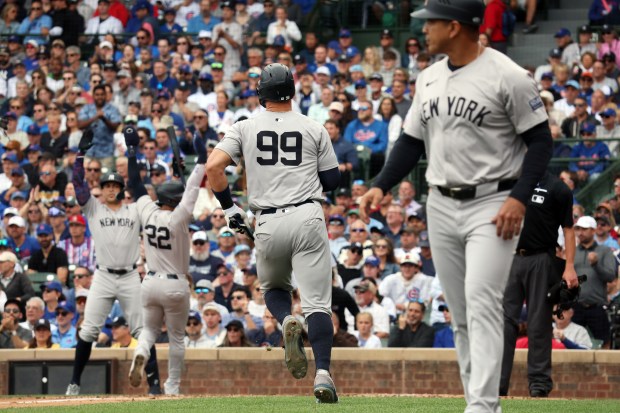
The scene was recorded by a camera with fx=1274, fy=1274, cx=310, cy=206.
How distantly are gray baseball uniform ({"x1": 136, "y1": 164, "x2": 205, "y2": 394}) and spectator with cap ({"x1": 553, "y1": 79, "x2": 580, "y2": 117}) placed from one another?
24.1ft

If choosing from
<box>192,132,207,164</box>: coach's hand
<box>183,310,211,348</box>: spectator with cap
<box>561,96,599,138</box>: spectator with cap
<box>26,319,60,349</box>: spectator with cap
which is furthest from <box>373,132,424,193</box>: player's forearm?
A: <box>561,96,599,138</box>: spectator with cap

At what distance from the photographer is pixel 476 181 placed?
6012mm

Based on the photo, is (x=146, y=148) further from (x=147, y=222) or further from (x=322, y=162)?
(x=322, y=162)

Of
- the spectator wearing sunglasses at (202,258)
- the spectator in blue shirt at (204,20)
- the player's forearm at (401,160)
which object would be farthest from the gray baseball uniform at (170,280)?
the spectator in blue shirt at (204,20)

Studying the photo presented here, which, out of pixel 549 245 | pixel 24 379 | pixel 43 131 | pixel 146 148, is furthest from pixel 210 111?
pixel 549 245

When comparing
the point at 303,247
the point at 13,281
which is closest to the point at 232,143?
the point at 303,247

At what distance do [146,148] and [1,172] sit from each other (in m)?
2.43

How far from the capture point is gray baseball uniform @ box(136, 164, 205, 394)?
11.2 meters

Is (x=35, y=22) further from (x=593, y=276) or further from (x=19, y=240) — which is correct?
(x=593, y=276)

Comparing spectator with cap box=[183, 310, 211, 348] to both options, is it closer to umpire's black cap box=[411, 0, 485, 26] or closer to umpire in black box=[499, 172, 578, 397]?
umpire in black box=[499, 172, 578, 397]

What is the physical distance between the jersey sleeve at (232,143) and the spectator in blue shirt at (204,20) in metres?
13.5

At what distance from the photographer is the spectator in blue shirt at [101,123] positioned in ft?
62.2

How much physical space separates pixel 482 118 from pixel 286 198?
2458 millimetres

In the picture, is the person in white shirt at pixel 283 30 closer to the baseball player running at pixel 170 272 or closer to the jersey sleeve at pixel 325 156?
the baseball player running at pixel 170 272
